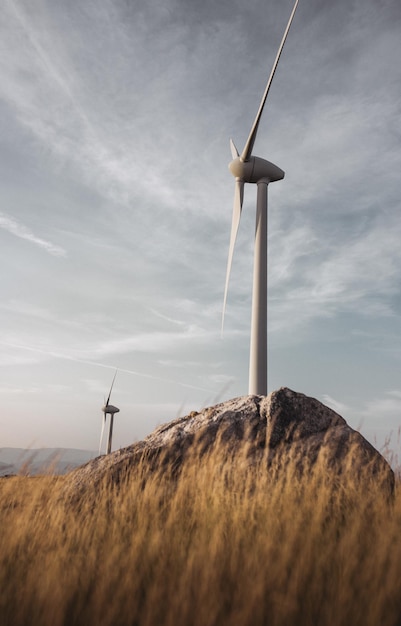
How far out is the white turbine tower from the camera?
18.4 m

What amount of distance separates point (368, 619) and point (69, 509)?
5396 millimetres

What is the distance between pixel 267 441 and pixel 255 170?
17.7 m

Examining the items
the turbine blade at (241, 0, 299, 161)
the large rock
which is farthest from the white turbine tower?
the large rock

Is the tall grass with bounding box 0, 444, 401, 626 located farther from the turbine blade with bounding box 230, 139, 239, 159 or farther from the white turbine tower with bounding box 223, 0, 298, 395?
the turbine blade with bounding box 230, 139, 239, 159

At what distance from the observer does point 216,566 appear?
438 cm

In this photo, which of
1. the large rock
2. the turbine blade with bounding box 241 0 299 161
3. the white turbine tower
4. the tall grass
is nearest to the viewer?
the tall grass

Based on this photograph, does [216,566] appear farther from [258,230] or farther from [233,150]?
[233,150]

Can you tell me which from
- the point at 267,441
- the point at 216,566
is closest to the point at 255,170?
the point at 267,441

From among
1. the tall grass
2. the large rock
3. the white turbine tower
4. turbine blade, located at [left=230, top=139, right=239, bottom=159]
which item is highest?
turbine blade, located at [left=230, top=139, right=239, bottom=159]

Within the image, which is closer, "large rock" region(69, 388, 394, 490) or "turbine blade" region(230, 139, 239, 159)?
"large rock" region(69, 388, 394, 490)

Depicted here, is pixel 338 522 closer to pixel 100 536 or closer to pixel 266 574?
pixel 266 574

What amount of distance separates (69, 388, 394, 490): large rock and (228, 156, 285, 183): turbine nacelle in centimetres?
1635

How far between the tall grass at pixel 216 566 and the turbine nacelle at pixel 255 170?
19.0m

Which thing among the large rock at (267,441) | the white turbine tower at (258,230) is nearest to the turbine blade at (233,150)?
the white turbine tower at (258,230)
